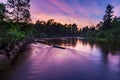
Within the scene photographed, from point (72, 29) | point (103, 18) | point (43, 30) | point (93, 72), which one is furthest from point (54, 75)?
point (72, 29)

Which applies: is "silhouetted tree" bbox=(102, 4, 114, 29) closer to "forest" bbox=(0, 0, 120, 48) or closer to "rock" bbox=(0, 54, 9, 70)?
"forest" bbox=(0, 0, 120, 48)

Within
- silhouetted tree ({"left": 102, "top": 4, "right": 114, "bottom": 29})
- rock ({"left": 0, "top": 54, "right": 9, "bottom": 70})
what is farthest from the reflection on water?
silhouetted tree ({"left": 102, "top": 4, "right": 114, "bottom": 29})

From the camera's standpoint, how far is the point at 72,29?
185000 mm

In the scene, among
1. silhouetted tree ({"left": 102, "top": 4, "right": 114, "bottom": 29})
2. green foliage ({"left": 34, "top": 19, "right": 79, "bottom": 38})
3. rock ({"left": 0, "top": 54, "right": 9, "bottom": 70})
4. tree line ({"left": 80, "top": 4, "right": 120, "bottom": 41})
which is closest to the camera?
rock ({"left": 0, "top": 54, "right": 9, "bottom": 70})

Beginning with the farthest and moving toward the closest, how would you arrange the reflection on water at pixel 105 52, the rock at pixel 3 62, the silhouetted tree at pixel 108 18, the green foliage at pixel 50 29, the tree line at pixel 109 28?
the green foliage at pixel 50 29, the silhouetted tree at pixel 108 18, the tree line at pixel 109 28, the reflection on water at pixel 105 52, the rock at pixel 3 62

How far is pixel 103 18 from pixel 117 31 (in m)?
20.7

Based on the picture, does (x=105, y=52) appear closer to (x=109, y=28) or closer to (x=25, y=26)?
(x=25, y=26)

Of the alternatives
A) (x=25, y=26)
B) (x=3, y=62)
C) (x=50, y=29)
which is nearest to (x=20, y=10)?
(x=25, y=26)

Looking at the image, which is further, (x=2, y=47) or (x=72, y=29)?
(x=72, y=29)

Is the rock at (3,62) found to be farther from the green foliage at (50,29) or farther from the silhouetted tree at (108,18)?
the green foliage at (50,29)

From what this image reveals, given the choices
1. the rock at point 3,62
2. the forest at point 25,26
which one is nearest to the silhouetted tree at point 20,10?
the forest at point 25,26

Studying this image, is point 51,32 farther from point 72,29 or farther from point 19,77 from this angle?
point 19,77

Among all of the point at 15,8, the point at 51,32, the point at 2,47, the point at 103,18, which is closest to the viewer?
the point at 2,47

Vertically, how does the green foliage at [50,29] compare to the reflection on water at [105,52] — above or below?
above
